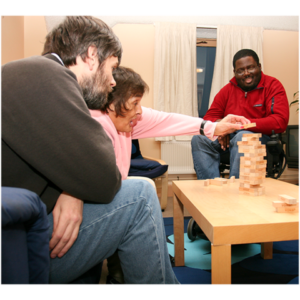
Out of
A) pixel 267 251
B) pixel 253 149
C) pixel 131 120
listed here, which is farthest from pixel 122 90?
pixel 267 251

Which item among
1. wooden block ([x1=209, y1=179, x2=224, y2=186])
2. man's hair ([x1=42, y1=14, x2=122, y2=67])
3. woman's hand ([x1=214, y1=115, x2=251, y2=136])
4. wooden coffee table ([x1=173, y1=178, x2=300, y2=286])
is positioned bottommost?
wooden block ([x1=209, y1=179, x2=224, y2=186])

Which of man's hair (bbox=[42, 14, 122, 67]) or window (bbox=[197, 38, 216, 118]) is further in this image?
window (bbox=[197, 38, 216, 118])

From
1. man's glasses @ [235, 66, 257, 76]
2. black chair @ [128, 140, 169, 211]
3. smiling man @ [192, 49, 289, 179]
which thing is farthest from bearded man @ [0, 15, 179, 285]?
man's glasses @ [235, 66, 257, 76]

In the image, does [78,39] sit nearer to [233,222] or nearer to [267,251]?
[233,222]

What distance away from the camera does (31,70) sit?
23.1 inches

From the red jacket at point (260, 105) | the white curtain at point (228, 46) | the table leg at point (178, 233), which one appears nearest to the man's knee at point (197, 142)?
the red jacket at point (260, 105)

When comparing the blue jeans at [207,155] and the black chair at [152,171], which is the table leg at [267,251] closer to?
the blue jeans at [207,155]

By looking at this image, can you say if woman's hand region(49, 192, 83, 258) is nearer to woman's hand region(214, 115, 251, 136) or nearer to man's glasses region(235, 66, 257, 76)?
woman's hand region(214, 115, 251, 136)

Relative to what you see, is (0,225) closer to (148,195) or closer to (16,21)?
(148,195)

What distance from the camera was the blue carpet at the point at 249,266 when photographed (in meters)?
1.13

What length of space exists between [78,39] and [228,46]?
3.32 m

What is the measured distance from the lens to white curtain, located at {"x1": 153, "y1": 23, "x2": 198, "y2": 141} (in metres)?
3.61

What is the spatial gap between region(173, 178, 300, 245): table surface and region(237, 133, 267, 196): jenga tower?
5 centimetres
